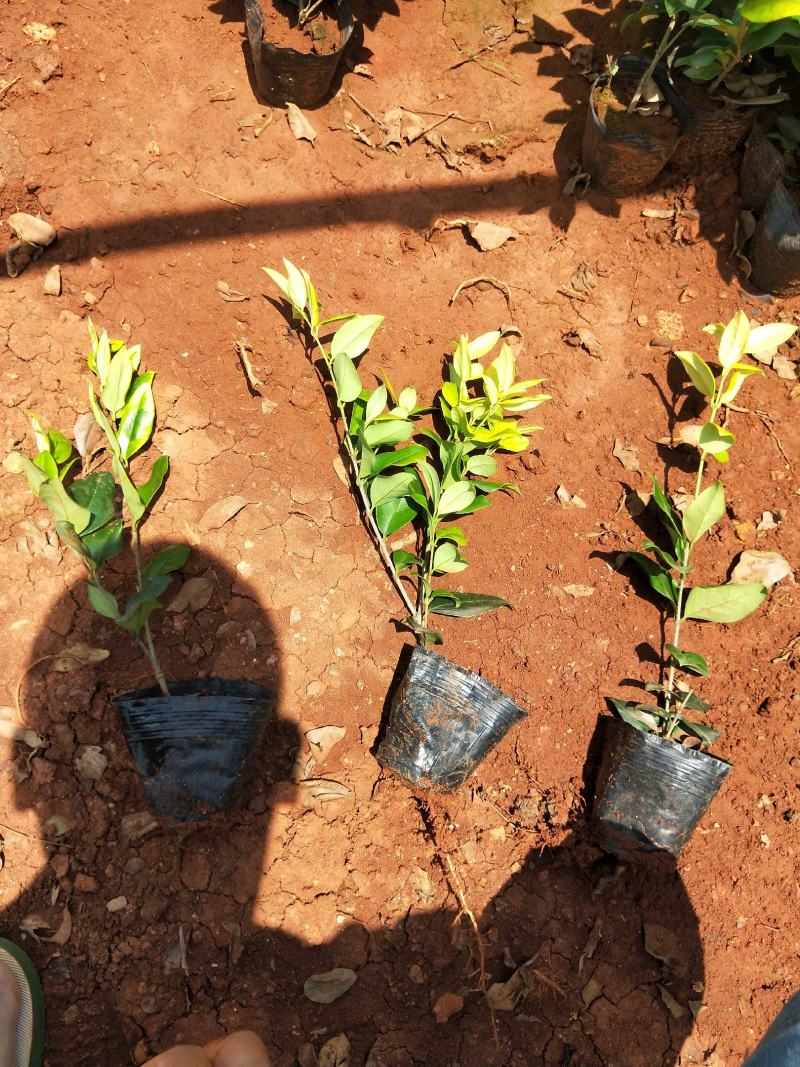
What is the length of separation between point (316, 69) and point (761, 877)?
10.00 feet

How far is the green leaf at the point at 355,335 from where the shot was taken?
2494 millimetres

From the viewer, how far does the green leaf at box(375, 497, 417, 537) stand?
2438 mm

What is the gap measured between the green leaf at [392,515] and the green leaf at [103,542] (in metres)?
0.79

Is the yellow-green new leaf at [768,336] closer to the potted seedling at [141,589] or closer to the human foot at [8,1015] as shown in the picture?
the potted seedling at [141,589]

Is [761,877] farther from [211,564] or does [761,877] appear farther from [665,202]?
[665,202]

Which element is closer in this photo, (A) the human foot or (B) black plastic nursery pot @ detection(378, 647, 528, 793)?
(A) the human foot

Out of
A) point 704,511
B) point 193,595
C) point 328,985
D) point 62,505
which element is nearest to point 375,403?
point 193,595

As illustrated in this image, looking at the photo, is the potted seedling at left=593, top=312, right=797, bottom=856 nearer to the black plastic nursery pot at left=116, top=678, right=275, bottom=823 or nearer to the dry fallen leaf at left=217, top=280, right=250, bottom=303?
the black plastic nursery pot at left=116, top=678, right=275, bottom=823

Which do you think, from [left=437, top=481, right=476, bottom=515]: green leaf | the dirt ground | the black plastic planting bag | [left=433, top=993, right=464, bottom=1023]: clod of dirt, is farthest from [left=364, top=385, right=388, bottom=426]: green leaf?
[left=433, top=993, right=464, bottom=1023]: clod of dirt

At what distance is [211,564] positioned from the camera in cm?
244

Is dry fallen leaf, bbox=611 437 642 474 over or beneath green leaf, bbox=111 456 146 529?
beneath

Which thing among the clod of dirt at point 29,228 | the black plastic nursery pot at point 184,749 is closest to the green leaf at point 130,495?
the black plastic nursery pot at point 184,749

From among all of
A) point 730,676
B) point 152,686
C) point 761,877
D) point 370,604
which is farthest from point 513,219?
point 761,877

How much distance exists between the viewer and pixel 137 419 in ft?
7.91
